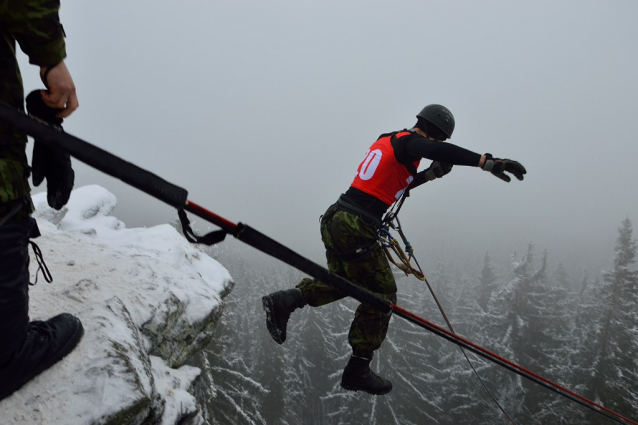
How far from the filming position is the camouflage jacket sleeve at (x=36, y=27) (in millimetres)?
1772

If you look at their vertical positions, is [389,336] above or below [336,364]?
above

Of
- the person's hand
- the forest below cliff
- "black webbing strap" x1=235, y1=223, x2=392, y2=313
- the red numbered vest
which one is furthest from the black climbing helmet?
the forest below cliff

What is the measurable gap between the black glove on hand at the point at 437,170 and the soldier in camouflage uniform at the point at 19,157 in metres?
4.25

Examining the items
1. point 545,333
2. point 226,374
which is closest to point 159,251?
point 226,374

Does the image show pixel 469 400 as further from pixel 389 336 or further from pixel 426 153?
pixel 426 153

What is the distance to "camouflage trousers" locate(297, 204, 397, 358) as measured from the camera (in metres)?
4.52

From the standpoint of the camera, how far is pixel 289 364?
3228 cm

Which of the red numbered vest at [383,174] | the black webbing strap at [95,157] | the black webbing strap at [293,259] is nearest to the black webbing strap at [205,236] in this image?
the black webbing strap at [293,259]

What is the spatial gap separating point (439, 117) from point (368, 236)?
203 cm

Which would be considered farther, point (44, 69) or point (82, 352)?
point (82, 352)

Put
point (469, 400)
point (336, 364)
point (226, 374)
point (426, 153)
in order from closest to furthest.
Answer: point (426, 153), point (226, 374), point (469, 400), point (336, 364)

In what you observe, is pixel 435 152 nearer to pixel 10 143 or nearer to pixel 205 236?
pixel 205 236

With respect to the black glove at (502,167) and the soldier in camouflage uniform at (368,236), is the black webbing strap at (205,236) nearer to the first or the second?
the soldier in camouflage uniform at (368,236)

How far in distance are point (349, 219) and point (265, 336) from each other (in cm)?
3505
